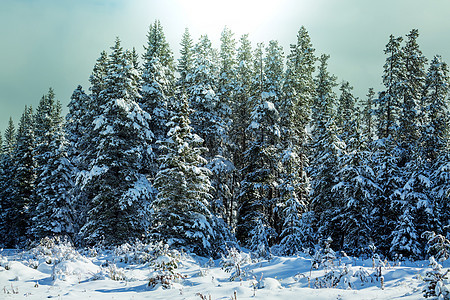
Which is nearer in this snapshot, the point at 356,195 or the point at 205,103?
the point at 356,195

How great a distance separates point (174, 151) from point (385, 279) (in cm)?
1290

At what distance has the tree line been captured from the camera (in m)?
19.3

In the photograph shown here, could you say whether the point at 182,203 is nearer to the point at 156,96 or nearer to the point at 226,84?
the point at 156,96

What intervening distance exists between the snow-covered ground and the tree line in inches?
220

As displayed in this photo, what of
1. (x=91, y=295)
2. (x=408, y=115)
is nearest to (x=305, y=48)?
(x=408, y=115)

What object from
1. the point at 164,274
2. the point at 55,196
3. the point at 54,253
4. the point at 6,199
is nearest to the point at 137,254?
the point at 54,253

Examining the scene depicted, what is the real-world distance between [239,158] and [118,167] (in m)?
14.9

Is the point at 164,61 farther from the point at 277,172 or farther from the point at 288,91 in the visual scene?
the point at 277,172

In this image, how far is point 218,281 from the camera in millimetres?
8086

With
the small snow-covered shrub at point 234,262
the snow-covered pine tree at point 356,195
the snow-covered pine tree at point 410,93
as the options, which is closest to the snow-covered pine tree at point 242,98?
the snow-covered pine tree at point 356,195

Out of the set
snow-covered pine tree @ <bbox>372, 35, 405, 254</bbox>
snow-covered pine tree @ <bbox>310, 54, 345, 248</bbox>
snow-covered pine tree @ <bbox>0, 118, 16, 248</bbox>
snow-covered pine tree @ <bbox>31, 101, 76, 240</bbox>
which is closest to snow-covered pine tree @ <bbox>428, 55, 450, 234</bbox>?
snow-covered pine tree @ <bbox>372, 35, 405, 254</bbox>

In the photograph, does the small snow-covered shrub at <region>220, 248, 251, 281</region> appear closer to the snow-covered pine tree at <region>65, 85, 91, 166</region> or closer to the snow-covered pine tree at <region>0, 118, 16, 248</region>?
the snow-covered pine tree at <region>65, 85, 91, 166</region>

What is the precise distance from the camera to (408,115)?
29.4 m

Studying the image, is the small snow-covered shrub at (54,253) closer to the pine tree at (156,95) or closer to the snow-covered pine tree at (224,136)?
the snow-covered pine tree at (224,136)
